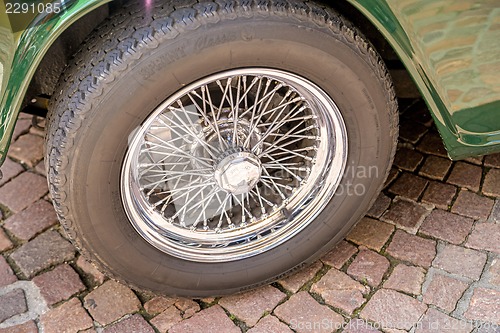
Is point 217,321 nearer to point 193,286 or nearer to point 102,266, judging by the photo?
point 193,286

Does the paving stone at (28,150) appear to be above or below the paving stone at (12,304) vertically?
above

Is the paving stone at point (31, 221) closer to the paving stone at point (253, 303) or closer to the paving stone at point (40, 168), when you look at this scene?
the paving stone at point (40, 168)

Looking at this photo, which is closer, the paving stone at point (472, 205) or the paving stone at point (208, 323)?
the paving stone at point (208, 323)

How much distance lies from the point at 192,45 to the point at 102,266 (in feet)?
3.03

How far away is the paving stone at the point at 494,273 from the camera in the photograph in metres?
2.63

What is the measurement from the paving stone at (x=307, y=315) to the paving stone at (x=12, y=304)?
3.60 feet

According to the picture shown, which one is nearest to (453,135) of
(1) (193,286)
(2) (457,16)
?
(2) (457,16)

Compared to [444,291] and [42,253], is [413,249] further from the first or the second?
[42,253]

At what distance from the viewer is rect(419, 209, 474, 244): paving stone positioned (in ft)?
9.32

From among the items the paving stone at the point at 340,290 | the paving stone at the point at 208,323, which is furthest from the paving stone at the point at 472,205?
the paving stone at the point at 208,323

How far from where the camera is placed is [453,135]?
243cm

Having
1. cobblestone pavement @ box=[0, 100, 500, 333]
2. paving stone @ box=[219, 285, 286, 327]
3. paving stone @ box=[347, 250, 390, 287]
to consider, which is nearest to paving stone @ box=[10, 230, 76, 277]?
cobblestone pavement @ box=[0, 100, 500, 333]

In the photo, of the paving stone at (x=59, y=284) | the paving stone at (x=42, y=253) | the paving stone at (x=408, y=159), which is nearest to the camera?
the paving stone at (x=59, y=284)

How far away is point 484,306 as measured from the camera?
2.54 metres
